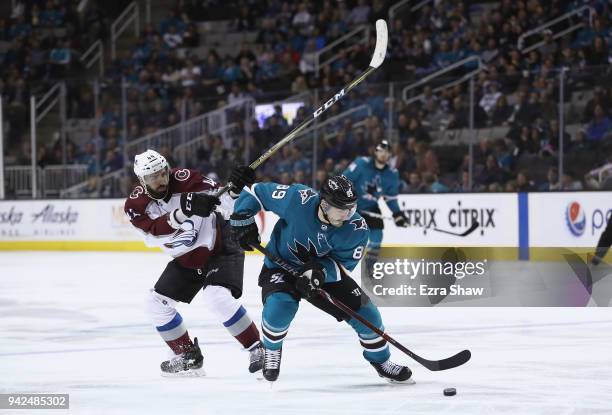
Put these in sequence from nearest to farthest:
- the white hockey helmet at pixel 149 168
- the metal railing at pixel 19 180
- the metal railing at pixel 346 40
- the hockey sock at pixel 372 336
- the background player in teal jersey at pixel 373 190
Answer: the hockey sock at pixel 372 336 → the white hockey helmet at pixel 149 168 → the background player in teal jersey at pixel 373 190 → the metal railing at pixel 19 180 → the metal railing at pixel 346 40

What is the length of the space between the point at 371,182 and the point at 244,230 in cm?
512

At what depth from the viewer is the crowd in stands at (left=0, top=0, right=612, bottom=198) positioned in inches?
423

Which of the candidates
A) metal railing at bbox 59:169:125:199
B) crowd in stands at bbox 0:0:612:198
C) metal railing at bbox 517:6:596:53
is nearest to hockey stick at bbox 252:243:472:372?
crowd in stands at bbox 0:0:612:198

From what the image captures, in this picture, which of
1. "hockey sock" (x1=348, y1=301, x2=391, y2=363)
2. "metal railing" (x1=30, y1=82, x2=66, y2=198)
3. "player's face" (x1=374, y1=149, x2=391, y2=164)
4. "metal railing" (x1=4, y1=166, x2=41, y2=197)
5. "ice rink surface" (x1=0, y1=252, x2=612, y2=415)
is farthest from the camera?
"metal railing" (x1=4, y1=166, x2=41, y2=197)

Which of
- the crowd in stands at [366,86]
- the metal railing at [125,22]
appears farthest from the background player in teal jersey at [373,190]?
the metal railing at [125,22]

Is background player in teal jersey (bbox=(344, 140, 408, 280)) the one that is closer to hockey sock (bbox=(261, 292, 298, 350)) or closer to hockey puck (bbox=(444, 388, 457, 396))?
hockey sock (bbox=(261, 292, 298, 350))

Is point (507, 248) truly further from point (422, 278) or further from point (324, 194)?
point (324, 194)

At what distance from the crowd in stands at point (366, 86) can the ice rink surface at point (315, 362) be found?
391 cm

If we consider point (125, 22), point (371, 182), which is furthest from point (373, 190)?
point (125, 22)

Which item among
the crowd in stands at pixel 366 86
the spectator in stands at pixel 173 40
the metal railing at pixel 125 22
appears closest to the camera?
the crowd in stands at pixel 366 86

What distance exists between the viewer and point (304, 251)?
14.6ft

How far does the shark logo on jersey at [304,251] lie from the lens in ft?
14.5

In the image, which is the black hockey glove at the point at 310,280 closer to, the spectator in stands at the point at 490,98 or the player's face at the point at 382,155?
the player's face at the point at 382,155

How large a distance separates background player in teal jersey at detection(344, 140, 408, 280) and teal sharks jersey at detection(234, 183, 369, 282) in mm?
4982
